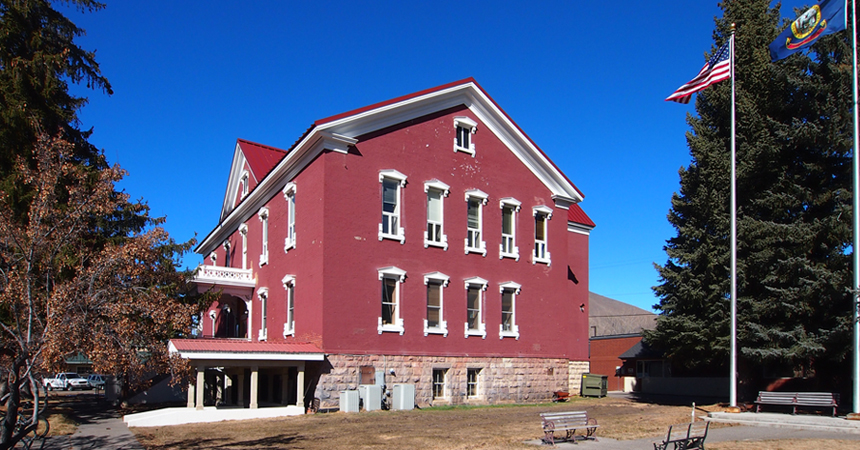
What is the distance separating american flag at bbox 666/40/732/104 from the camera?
2314 centimetres

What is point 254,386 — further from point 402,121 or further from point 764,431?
point 764,431

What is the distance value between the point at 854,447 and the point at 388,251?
15.6 m

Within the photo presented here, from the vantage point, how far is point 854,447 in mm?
14555

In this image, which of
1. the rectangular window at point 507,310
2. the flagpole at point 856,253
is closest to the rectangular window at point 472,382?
the rectangular window at point 507,310

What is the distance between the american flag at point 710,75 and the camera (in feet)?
75.9

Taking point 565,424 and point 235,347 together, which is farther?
point 235,347

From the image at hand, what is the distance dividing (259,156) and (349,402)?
1676 centimetres

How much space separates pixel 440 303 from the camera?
26.6 metres

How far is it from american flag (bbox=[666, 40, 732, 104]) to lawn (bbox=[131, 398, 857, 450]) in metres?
11.1

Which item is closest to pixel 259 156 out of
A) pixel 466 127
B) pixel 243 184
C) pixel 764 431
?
pixel 243 184

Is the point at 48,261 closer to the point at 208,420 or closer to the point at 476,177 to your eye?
the point at 208,420

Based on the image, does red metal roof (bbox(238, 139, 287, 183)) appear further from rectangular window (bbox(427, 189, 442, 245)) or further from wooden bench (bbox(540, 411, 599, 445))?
wooden bench (bbox(540, 411, 599, 445))

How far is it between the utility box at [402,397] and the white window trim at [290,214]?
7.14m

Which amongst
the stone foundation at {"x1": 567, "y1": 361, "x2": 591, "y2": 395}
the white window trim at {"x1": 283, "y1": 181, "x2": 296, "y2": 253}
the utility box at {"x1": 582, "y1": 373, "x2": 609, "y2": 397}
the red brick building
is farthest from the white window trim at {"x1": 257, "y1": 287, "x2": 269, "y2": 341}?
the utility box at {"x1": 582, "y1": 373, "x2": 609, "y2": 397}
